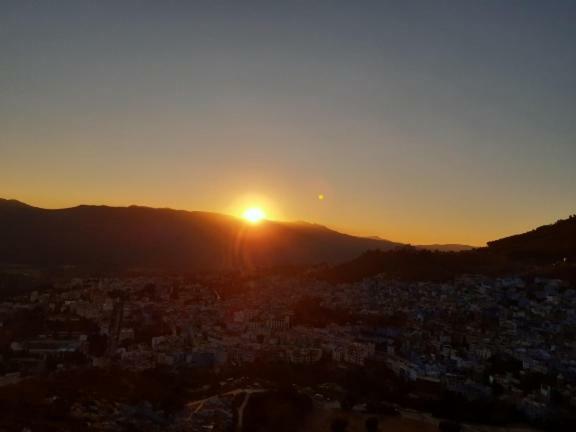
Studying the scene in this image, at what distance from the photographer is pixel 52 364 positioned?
24.0 meters

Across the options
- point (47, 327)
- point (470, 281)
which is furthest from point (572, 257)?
point (47, 327)

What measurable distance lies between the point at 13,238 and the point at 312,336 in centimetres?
5938

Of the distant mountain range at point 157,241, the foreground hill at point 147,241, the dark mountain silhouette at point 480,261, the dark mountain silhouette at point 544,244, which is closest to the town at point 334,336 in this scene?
the dark mountain silhouette at point 480,261

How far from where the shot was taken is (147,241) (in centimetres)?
8769

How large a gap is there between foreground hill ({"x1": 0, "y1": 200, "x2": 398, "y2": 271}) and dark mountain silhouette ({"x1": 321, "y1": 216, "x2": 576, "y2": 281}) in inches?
1234

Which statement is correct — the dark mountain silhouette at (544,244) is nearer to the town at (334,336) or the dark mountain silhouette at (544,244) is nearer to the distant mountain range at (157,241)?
the distant mountain range at (157,241)

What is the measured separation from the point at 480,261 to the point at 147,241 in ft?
175

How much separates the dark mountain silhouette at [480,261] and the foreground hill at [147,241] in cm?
3134

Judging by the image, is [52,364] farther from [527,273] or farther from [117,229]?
[117,229]

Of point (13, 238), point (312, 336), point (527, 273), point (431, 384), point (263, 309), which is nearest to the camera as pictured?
point (431, 384)

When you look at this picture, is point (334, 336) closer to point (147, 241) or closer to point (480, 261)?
point (480, 261)

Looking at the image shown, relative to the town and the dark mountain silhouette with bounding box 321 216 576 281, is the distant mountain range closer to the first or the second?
the dark mountain silhouette with bounding box 321 216 576 281

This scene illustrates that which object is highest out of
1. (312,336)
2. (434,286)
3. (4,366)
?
(434,286)

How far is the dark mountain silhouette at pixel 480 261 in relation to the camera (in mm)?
40344
